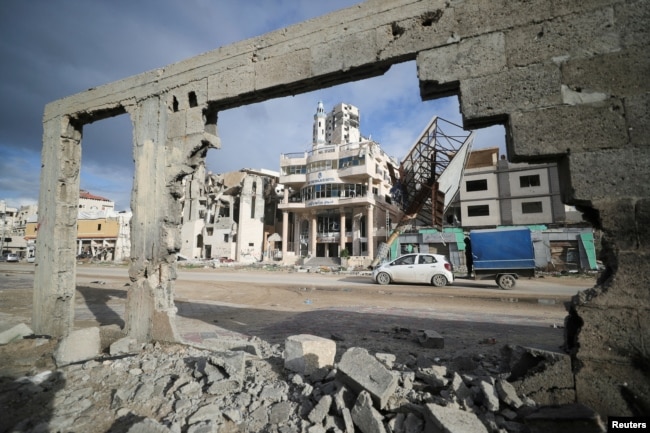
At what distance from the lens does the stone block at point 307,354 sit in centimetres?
338

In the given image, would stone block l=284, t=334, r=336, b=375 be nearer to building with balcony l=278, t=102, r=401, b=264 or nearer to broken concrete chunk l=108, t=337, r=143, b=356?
broken concrete chunk l=108, t=337, r=143, b=356

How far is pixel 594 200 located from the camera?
107 inches

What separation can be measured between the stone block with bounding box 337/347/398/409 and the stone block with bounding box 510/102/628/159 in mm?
2669

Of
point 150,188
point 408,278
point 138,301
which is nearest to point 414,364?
point 138,301

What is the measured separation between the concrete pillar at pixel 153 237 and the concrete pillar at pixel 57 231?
6.42 ft

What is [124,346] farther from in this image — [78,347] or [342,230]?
Result: [342,230]

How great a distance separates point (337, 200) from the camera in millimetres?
35906

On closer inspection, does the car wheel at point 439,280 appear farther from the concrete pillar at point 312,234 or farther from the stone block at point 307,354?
the concrete pillar at point 312,234

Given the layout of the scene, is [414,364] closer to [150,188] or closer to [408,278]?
[150,188]

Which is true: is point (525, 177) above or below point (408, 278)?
above

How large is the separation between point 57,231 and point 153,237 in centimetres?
250

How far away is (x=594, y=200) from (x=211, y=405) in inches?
164

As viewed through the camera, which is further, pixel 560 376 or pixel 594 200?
pixel 594 200

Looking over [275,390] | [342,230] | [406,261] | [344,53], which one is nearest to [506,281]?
[406,261]
